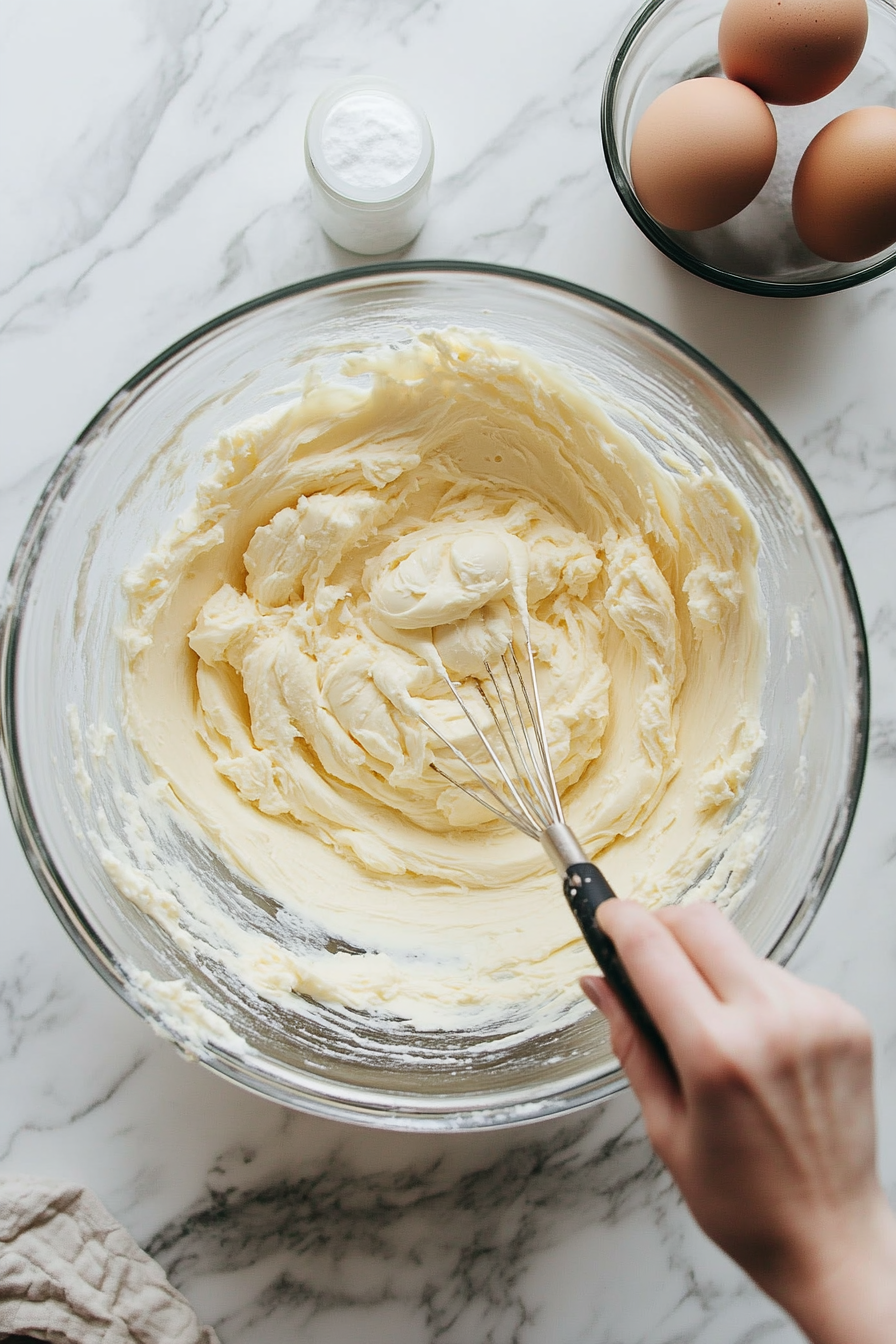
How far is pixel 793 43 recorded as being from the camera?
1662mm

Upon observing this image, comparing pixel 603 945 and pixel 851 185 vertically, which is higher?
pixel 851 185

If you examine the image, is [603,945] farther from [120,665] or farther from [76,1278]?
[76,1278]

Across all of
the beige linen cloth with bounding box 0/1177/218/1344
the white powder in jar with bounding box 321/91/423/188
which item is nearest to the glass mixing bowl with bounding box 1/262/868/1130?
the white powder in jar with bounding box 321/91/423/188

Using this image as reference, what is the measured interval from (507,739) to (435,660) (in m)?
0.23

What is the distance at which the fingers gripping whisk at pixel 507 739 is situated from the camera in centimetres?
176

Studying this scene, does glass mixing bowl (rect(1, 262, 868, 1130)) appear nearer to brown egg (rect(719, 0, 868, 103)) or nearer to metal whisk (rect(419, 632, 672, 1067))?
metal whisk (rect(419, 632, 672, 1067))

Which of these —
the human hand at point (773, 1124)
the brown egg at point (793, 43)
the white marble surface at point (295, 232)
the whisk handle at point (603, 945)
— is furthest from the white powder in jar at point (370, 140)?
the human hand at point (773, 1124)

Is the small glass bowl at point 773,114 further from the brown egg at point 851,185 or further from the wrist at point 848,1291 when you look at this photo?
the wrist at point 848,1291

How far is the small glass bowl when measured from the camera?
1.86 m

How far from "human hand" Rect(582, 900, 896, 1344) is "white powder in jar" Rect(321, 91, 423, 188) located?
4.78 feet

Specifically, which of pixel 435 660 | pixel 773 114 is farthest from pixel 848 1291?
A: pixel 773 114

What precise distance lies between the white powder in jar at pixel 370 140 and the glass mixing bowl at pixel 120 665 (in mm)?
282

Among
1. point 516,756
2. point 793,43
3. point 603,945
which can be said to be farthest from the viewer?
point 516,756

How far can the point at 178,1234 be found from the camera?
1821 mm
